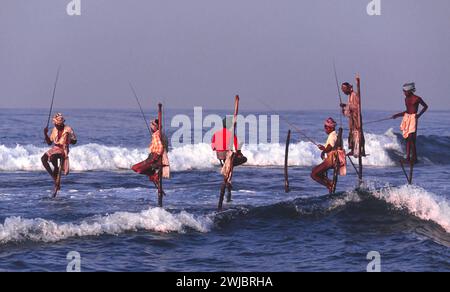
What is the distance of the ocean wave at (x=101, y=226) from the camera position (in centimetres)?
1759

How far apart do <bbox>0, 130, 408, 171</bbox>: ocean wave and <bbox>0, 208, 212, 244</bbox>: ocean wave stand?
668 inches

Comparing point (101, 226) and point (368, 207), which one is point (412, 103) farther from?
point (101, 226)

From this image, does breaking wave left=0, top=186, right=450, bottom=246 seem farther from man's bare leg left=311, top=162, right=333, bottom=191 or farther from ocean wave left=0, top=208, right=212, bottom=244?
man's bare leg left=311, top=162, right=333, bottom=191

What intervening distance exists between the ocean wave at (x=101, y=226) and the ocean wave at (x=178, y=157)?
55.7ft

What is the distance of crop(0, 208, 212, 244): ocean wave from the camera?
1759cm

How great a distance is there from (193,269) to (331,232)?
4.93m

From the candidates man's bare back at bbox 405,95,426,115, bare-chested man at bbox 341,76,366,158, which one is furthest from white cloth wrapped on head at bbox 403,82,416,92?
bare-chested man at bbox 341,76,366,158

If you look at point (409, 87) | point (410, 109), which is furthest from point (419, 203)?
point (409, 87)

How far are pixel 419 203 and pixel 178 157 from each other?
18741mm

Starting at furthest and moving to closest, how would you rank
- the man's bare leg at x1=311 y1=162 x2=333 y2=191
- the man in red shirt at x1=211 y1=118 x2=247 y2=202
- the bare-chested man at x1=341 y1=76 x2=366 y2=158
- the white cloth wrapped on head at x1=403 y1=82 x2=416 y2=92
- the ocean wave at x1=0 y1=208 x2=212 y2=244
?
the bare-chested man at x1=341 y1=76 x2=366 y2=158 → the man's bare leg at x1=311 y1=162 x2=333 y2=191 → the white cloth wrapped on head at x1=403 y1=82 x2=416 y2=92 → the man in red shirt at x1=211 y1=118 x2=247 y2=202 → the ocean wave at x1=0 y1=208 x2=212 y2=244

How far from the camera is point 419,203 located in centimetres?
2164

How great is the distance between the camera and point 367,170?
1500 inches

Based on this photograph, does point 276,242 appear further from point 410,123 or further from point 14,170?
point 14,170
